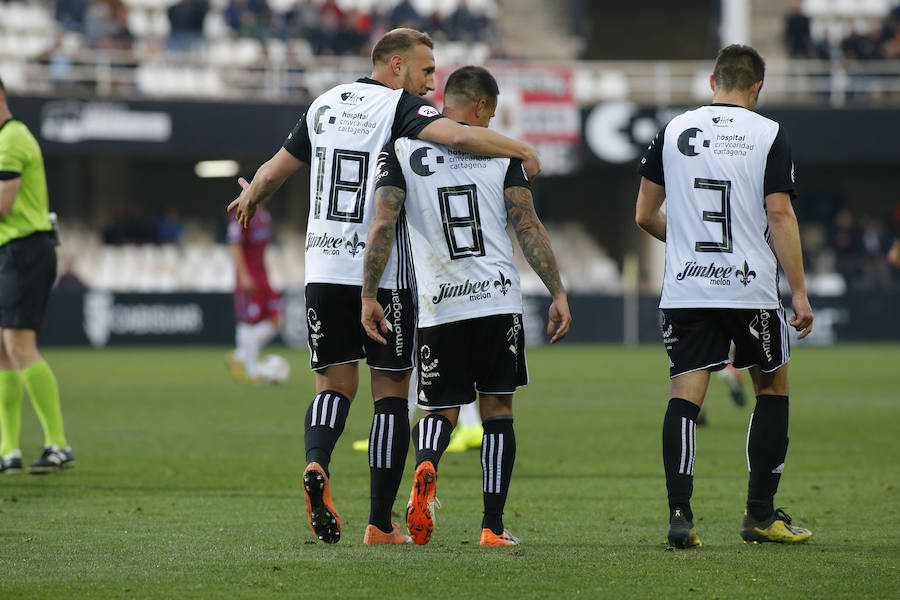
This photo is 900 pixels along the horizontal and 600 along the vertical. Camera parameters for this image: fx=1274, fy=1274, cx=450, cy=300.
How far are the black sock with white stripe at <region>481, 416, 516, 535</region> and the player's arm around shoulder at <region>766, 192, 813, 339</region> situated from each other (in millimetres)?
1291

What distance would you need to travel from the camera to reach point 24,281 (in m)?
7.75

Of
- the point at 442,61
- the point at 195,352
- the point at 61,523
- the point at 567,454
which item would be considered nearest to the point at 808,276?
the point at 442,61

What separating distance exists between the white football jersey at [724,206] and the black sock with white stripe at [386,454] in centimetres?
125

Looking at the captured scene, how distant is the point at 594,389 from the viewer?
15.1m

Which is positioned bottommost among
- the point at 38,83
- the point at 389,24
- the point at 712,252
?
the point at 712,252

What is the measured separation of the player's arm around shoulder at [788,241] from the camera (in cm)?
532

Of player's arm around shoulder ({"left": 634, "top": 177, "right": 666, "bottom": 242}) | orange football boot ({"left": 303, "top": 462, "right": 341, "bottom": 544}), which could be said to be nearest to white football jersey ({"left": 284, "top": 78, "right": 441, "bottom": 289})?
orange football boot ({"left": 303, "top": 462, "right": 341, "bottom": 544})

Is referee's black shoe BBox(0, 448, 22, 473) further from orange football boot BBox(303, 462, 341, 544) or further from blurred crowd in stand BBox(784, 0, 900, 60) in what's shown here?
blurred crowd in stand BBox(784, 0, 900, 60)

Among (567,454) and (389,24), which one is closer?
(567,454)

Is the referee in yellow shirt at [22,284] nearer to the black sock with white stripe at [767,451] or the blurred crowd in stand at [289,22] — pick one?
the black sock with white stripe at [767,451]

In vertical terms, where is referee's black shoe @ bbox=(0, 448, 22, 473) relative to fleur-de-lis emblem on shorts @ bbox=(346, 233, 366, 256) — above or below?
below

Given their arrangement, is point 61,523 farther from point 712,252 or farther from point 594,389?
point 594,389

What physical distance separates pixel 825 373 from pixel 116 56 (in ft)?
49.8

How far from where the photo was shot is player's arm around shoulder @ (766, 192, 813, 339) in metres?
5.32
